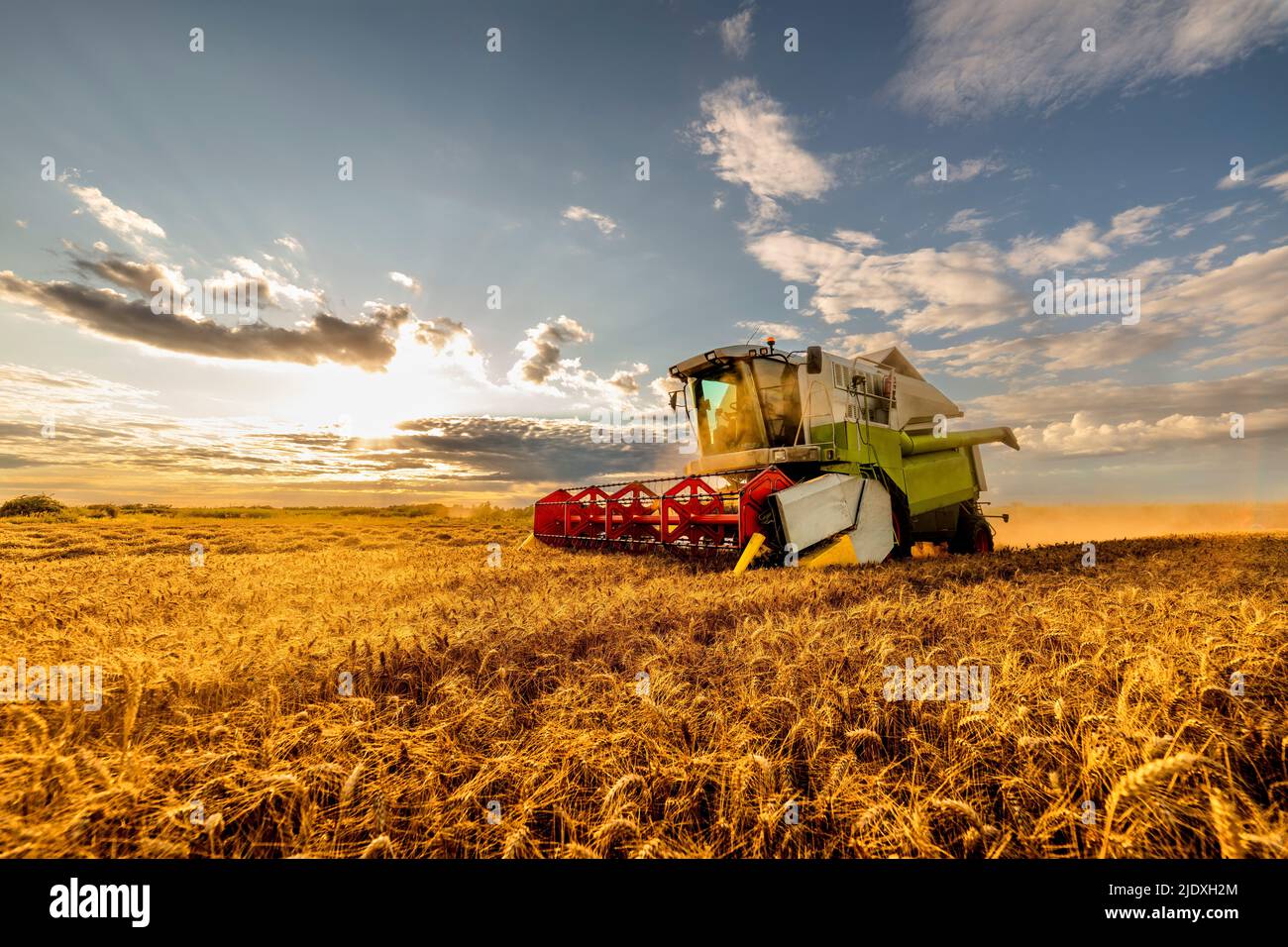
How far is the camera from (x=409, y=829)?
1541 mm

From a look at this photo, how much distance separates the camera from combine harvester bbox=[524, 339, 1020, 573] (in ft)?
24.9

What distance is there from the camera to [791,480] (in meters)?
8.40

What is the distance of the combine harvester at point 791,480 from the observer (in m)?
7.59

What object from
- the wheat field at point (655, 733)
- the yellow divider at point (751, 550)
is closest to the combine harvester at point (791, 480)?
the yellow divider at point (751, 550)

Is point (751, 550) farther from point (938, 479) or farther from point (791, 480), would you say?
point (938, 479)

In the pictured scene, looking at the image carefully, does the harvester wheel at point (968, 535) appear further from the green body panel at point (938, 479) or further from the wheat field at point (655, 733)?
the wheat field at point (655, 733)

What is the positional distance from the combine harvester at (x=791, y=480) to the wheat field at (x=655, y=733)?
3.17 m

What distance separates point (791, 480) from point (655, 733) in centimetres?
683

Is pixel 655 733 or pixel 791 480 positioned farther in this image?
pixel 791 480

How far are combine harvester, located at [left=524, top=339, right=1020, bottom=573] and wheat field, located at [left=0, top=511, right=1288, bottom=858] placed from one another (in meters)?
3.17

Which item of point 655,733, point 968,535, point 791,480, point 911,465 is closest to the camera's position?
point 655,733

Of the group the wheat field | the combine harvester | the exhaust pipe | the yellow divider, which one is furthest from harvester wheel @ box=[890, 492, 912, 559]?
the wheat field

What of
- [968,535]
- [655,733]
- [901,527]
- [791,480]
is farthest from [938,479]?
[655,733]
